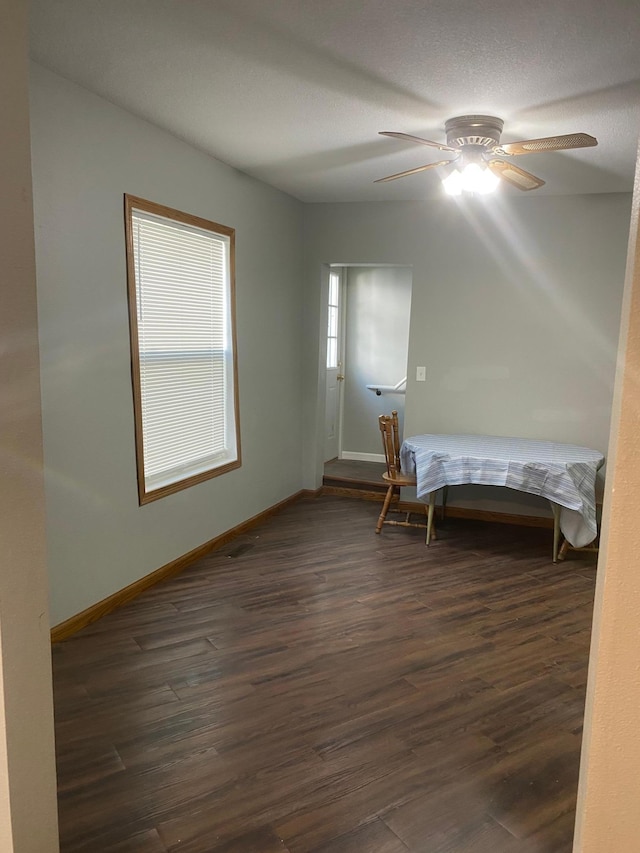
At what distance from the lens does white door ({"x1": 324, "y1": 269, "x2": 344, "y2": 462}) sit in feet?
19.9

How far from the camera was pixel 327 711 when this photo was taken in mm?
2396

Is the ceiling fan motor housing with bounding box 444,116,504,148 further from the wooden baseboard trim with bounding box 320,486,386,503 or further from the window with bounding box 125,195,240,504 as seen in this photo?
the wooden baseboard trim with bounding box 320,486,386,503

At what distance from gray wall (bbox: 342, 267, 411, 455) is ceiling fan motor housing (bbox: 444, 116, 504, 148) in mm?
2926

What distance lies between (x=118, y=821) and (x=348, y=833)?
0.69 metres

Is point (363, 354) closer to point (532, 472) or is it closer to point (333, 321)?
point (333, 321)

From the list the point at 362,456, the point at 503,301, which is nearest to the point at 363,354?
the point at 362,456

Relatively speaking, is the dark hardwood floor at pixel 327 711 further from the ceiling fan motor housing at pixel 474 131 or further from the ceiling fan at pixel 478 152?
the ceiling fan motor housing at pixel 474 131

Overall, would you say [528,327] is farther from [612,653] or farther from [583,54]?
[612,653]

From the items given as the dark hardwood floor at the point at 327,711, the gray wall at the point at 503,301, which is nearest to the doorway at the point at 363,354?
the gray wall at the point at 503,301

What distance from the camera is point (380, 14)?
195 cm

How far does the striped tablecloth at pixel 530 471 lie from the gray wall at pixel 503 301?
49 centimetres

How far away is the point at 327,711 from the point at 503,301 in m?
3.40

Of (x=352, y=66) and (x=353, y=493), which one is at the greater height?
(x=352, y=66)

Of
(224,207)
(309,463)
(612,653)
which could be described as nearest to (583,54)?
(612,653)
